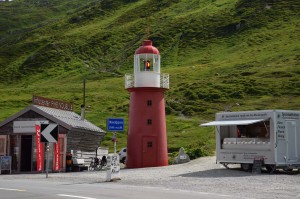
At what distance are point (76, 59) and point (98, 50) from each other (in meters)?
7.76

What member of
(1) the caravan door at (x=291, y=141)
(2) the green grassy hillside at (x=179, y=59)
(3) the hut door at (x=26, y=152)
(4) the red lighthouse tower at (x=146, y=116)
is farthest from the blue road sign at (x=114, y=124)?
(2) the green grassy hillside at (x=179, y=59)

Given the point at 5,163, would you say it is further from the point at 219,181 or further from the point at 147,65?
the point at 219,181

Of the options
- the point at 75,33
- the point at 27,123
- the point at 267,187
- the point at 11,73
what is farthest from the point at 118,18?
the point at 267,187

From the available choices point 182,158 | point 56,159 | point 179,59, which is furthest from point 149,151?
point 179,59

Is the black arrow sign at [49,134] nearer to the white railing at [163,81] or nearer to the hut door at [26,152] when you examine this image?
the hut door at [26,152]

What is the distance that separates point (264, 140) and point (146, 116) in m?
9.35

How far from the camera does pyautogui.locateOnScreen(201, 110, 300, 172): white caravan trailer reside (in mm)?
27047

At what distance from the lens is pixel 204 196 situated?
55.3 ft

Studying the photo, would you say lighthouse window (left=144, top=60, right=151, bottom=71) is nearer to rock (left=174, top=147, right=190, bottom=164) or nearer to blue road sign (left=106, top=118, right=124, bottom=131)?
rock (left=174, top=147, right=190, bottom=164)

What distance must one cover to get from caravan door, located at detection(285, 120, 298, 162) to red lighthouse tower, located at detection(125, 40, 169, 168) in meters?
9.82

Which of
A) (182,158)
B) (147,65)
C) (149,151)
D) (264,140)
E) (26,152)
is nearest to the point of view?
(264,140)

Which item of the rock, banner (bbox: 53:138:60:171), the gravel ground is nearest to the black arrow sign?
the gravel ground

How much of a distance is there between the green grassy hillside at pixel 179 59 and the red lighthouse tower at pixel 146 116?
16.7 feet

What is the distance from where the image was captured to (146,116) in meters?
34.8
